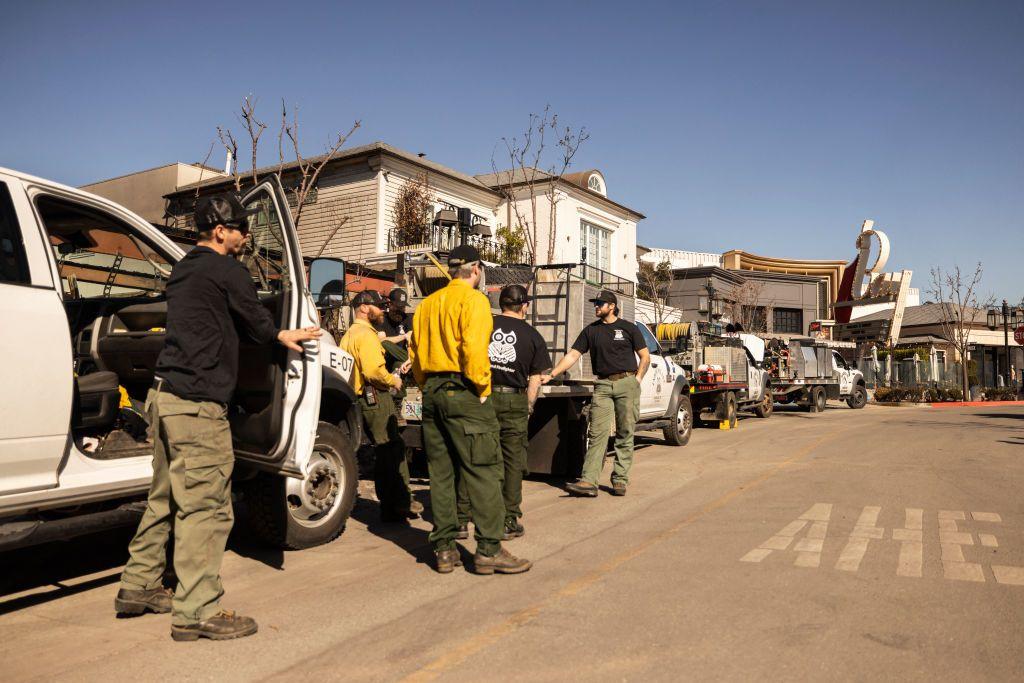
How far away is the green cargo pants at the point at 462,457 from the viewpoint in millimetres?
5043

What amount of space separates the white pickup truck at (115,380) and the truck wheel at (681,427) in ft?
24.7

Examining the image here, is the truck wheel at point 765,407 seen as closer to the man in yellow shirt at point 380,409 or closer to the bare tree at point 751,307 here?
the man in yellow shirt at point 380,409

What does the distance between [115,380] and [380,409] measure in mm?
2275

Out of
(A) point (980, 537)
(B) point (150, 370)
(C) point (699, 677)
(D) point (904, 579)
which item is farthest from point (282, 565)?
(A) point (980, 537)

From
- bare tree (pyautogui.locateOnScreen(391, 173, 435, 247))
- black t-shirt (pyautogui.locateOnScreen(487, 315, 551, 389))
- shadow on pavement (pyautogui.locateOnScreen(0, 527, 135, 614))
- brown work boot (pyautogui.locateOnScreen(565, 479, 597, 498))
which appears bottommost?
shadow on pavement (pyautogui.locateOnScreen(0, 527, 135, 614))

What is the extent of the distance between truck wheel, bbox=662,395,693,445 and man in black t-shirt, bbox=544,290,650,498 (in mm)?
4538

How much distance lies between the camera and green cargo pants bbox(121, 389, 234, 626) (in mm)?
3863

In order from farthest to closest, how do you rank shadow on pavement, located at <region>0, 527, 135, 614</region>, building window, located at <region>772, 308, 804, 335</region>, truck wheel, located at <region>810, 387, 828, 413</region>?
building window, located at <region>772, 308, 804, 335</region> → truck wheel, located at <region>810, 387, 828, 413</region> → shadow on pavement, located at <region>0, 527, 135, 614</region>

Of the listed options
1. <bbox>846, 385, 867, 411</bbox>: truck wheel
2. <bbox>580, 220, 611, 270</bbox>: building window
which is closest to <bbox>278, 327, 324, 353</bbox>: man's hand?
<bbox>580, 220, 611, 270</bbox>: building window

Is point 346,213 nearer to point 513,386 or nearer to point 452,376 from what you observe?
point 513,386

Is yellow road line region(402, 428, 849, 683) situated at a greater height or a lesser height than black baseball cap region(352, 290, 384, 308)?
lesser

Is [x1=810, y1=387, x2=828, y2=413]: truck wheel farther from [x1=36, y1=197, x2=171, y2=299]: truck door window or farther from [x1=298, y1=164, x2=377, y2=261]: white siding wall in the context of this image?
[x1=36, y1=197, x2=171, y2=299]: truck door window

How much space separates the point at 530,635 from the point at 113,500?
255 centimetres

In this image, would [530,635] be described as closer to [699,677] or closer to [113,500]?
[699,677]
